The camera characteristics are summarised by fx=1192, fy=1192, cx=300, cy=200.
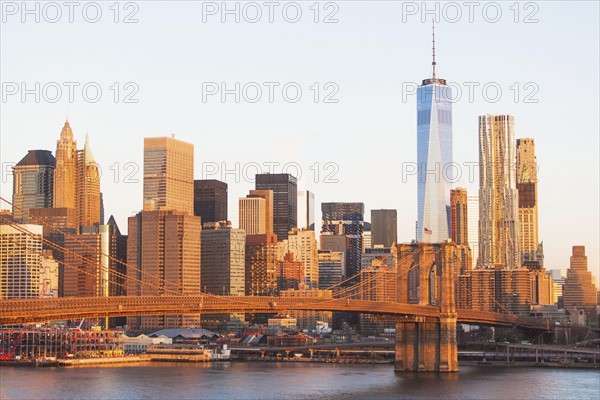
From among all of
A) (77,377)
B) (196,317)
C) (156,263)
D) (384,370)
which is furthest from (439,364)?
(156,263)

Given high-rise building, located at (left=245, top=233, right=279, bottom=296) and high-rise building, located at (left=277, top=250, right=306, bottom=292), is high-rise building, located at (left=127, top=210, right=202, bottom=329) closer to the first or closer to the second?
high-rise building, located at (left=245, top=233, right=279, bottom=296)

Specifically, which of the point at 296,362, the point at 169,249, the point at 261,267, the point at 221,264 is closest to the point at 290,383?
the point at 296,362

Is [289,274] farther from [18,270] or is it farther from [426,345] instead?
[426,345]

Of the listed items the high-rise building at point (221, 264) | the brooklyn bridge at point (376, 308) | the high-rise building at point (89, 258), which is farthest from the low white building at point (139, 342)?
the high-rise building at point (221, 264)

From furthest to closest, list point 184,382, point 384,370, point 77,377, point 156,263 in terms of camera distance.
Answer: point 156,263 < point 384,370 < point 77,377 < point 184,382

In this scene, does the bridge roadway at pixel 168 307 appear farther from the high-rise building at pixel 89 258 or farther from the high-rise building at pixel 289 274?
the high-rise building at pixel 289 274

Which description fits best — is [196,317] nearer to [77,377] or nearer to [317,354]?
[317,354]
